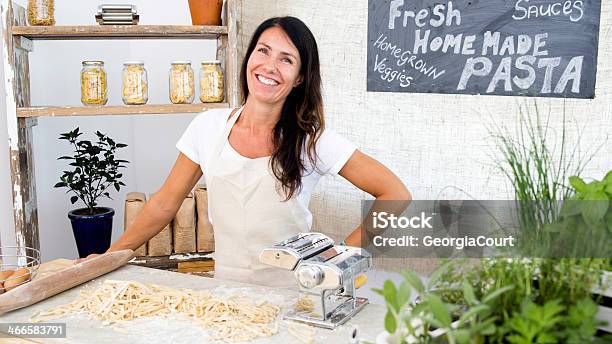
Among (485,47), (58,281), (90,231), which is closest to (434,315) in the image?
(58,281)

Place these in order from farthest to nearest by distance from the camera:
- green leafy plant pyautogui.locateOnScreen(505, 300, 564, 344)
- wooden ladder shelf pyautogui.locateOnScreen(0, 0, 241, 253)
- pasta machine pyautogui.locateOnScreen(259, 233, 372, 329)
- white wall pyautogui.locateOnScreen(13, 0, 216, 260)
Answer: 1. white wall pyautogui.locateOnScreen(13, 0, 216, 260)
2. wooden ladder shelf pyautogui.locateOnScreen(0, 0, 241, 253)
3. pasta machine pyautogui.locateOnScreen(259, 233, 372, 329)
4. green leafy plant pyautogui.locateOnScreen(505, 300, 564, 344)

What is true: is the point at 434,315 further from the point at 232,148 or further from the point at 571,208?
the point at 232,148

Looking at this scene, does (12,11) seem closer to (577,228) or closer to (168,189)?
(168,189)

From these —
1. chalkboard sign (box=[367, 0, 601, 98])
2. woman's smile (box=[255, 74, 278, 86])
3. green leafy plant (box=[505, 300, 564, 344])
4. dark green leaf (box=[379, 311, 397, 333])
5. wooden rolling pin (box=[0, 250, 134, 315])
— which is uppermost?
chalkboard sign (box=[367, 0, 601, 98])

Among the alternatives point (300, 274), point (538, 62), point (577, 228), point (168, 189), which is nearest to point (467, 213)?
point (538, 62)

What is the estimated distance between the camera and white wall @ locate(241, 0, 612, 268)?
2.68 meters

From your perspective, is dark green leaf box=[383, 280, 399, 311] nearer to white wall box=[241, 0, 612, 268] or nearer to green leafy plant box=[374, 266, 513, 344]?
green leafy plant box=[374, 266, 513, 344]

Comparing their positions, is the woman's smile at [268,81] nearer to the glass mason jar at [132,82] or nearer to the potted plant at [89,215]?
the glass mason jar at [132,82]

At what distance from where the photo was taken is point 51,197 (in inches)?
150

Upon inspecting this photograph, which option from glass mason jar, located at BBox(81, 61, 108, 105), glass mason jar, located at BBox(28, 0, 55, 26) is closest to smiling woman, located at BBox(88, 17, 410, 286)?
glass mason jar, located at BBox(81, 61, 108, 105)

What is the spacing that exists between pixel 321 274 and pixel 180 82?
2.14 meters

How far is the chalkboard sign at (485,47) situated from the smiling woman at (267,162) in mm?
794

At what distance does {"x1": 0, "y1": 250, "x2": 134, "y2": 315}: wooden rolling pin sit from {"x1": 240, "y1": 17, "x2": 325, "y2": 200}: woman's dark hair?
0.71 metres

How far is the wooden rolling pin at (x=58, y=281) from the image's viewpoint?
1560 millimetres
